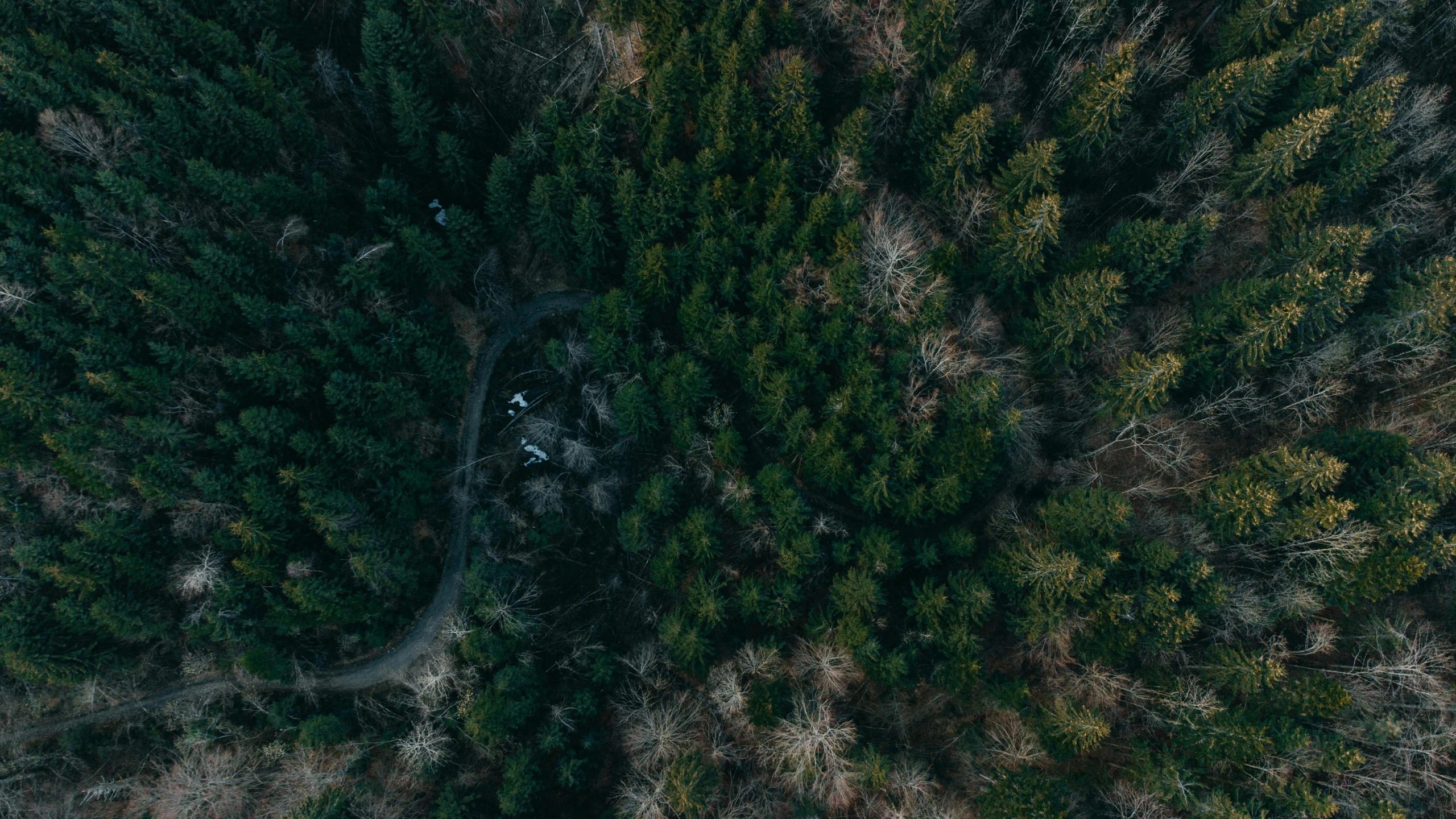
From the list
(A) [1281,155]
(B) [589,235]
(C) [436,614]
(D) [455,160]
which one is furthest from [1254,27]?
(C) [436,614]

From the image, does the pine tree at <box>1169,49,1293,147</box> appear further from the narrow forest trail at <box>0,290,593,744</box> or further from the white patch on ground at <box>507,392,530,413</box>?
the white patch on ground at <box>507,392,530,413</box>

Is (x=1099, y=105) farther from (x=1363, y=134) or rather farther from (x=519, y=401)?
(x=519, y=401)

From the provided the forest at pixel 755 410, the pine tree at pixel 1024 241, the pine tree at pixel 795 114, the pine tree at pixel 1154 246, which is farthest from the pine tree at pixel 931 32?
the pine tree at pixel 1154 246

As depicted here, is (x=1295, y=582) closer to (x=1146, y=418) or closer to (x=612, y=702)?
(x=1146, y=418)

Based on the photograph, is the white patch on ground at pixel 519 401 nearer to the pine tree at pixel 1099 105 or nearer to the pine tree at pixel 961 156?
the pine tree at pixel 961 156

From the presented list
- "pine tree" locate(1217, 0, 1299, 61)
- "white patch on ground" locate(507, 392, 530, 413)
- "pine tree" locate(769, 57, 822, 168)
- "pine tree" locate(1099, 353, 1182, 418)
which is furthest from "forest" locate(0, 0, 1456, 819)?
"white patch on ground" locate(507, 392, 530, 413)
